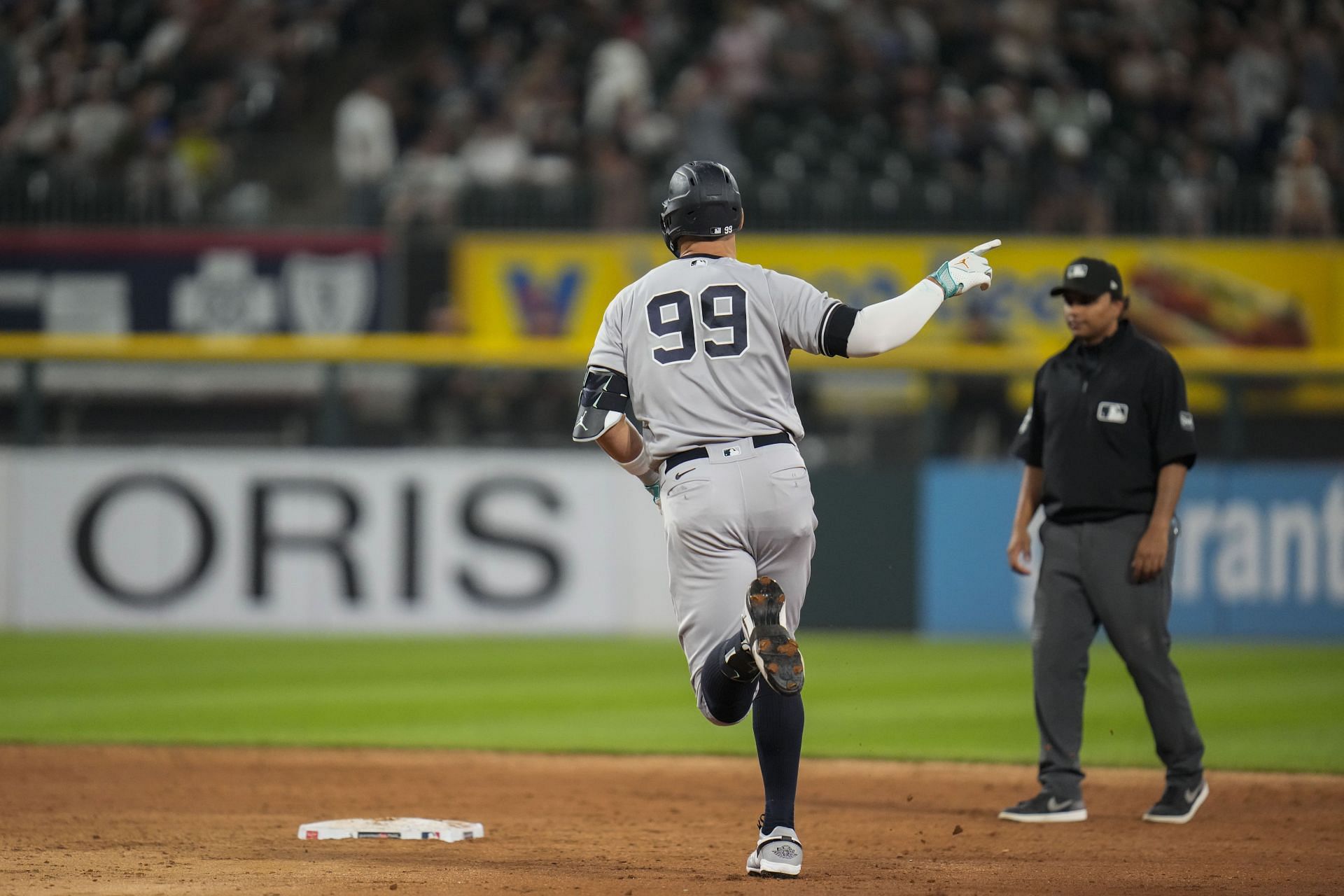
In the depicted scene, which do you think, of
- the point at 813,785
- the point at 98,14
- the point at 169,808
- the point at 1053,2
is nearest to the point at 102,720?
the point at 169,808

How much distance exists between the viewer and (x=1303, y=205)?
16.3m

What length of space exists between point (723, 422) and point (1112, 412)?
6.58ft

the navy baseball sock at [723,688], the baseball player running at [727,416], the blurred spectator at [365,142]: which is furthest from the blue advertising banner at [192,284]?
the navy baseball sock at [723,688]

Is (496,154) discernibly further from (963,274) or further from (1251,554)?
(963,274)

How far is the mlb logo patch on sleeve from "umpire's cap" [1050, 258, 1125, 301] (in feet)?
1.31

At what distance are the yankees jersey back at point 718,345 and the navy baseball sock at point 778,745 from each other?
77 centimetres

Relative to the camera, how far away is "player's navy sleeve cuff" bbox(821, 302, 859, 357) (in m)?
5.11

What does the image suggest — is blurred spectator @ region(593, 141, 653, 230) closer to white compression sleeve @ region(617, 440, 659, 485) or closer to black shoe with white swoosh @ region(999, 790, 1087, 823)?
black shoe with white swoosh @ region(999, 790, 1087, 823)

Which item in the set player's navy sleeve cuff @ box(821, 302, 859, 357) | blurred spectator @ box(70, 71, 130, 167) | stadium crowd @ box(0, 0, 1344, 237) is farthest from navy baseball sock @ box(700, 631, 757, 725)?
blurred spectator @ box(70, 71, 130, 167)

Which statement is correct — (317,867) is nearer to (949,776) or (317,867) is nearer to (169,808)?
(169,808)

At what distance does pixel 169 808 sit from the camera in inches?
264

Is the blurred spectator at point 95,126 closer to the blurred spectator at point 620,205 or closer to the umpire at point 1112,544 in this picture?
the blurred spectator at point 620,205

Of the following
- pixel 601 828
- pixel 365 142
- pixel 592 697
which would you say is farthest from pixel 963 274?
pixel 365 142

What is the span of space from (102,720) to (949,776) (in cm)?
461
